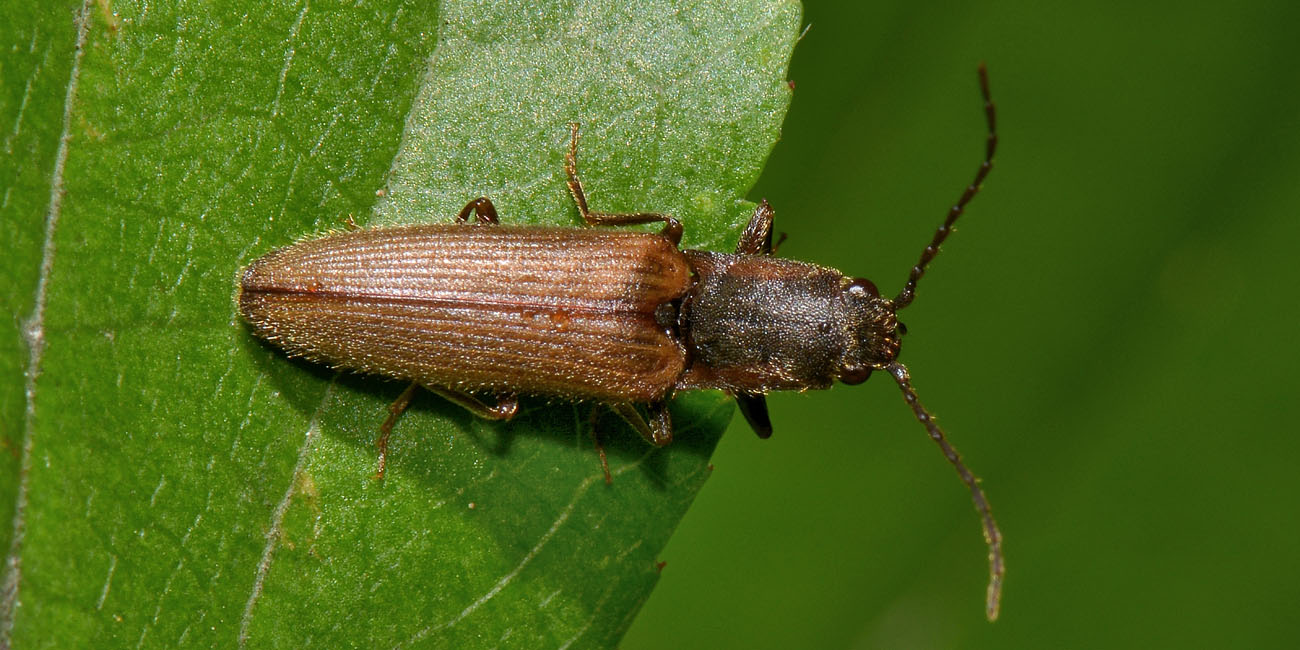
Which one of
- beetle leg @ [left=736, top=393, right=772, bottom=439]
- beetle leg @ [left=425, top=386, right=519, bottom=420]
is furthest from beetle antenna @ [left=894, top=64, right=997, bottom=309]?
beetle leg @ [left=425, top=386, right=519, bottom=420]

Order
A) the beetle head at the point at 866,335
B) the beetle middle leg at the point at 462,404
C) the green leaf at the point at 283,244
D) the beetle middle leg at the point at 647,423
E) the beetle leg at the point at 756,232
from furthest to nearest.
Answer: the beetle leg at the point at 756,232, the beetle head at the point at 866,335, the beetle middle leg at the point at 647,423, the beetle middle leg at the point at 462,404, the green leaf at the point at 283,244

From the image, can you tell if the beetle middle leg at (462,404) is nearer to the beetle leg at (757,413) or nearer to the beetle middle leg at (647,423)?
the beetle middle leg at (647,423)

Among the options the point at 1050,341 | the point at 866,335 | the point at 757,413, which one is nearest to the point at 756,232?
the point at 866,335

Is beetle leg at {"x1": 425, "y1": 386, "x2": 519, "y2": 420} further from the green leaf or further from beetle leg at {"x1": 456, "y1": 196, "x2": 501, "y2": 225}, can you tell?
beetle leg at {"x1": 456, "y1": 196, "x2": 501, "y2": 225}

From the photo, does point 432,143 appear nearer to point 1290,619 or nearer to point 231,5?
point 231,5

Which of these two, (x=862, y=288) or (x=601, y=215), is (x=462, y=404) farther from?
(x=862, y=288)

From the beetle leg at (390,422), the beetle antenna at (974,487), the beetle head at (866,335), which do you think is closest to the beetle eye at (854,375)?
the beetle head at (866,335)

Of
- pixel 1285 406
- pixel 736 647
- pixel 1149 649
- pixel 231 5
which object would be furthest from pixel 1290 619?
pixel 231 5
